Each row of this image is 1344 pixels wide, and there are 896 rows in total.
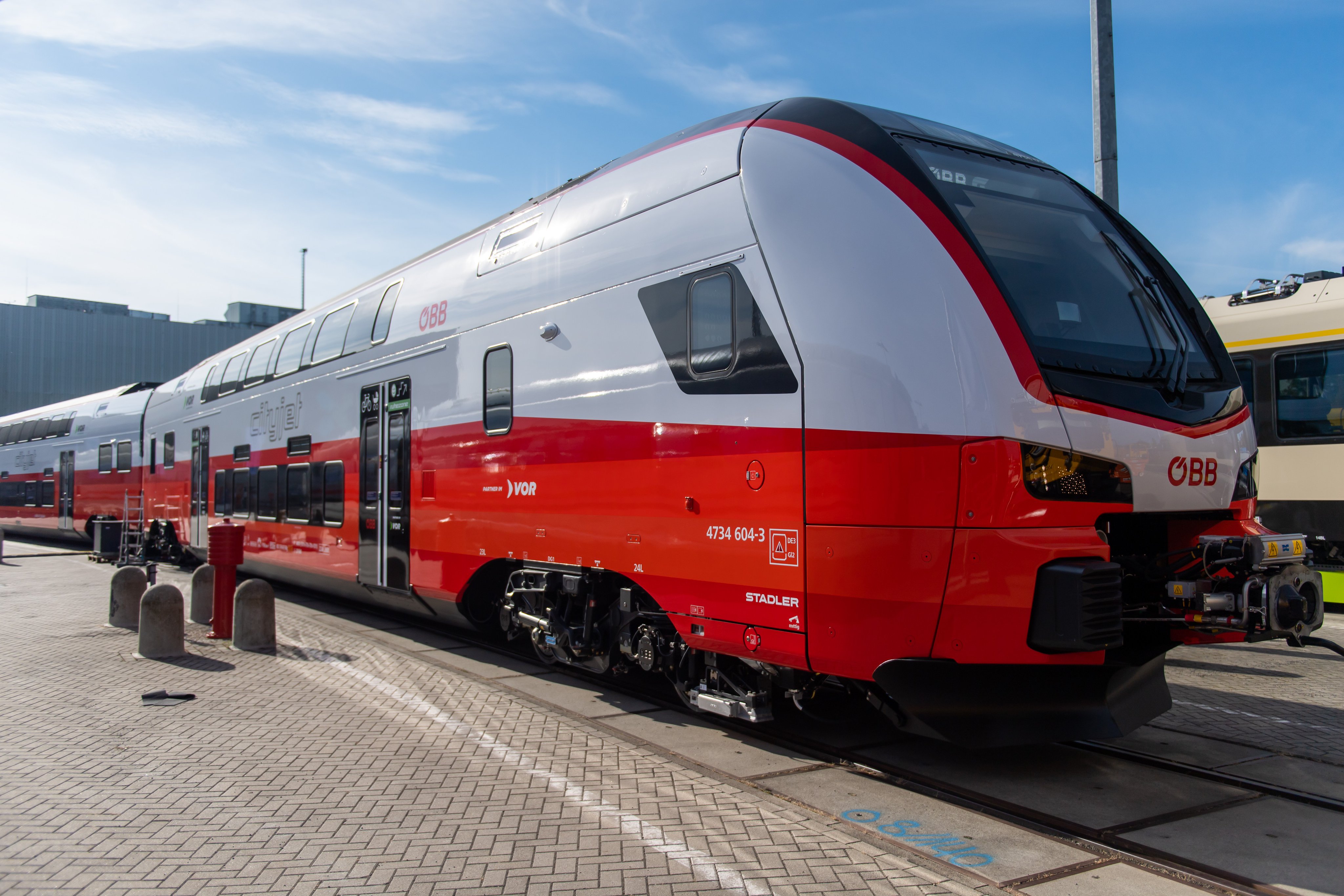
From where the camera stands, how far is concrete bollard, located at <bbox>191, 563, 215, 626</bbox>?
36.8 ft

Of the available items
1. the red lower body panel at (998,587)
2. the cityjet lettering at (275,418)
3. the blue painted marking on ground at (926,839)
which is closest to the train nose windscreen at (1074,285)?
the red lower body panel at (998,587)

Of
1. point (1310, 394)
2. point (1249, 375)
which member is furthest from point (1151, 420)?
point (1249, 375)

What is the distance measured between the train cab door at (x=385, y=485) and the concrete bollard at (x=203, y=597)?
216cm

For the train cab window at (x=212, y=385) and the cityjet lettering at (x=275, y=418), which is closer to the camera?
the cityjet lettering at (x=275, y=418)

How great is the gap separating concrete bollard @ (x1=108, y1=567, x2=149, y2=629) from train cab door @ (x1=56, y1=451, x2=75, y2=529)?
17007 millimetres

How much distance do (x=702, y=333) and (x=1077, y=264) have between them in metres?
2.16

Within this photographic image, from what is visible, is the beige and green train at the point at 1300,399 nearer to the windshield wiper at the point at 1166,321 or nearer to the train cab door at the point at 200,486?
the windshield wiper at the point at 1166,321

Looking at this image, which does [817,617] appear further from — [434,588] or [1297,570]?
[434,588]

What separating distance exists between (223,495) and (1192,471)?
46.7 ft

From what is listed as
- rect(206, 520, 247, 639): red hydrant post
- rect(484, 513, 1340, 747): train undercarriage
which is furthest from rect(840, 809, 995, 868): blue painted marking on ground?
rect(206, 520, 247, 639): red hydrant post

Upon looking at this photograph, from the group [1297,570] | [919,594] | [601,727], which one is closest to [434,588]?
[601,727]

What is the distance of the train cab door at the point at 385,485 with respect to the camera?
9.51 m

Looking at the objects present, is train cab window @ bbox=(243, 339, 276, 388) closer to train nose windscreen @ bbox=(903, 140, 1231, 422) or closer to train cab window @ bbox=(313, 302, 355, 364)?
train cab window @ bbox=(313, 302, 355, 364)

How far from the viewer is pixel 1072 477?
465 cm
